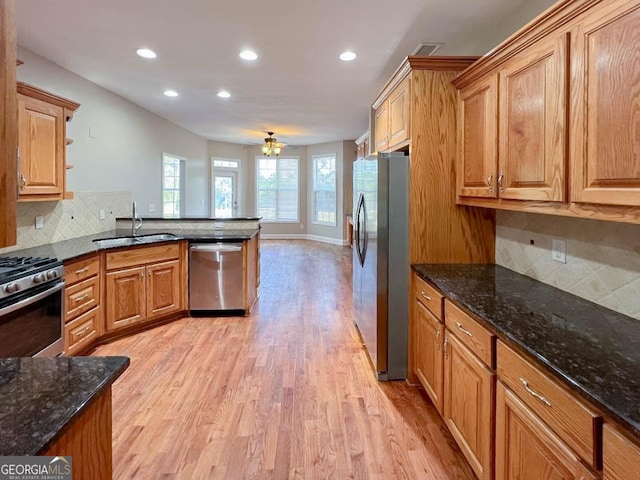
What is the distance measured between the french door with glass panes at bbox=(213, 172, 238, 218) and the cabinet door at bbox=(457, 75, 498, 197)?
8917 mm

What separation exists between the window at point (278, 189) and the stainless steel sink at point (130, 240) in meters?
7.37

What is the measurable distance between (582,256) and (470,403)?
89cm

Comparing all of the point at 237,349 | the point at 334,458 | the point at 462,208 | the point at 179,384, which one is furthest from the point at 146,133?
the point at 334,458

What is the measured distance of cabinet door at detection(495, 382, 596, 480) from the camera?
1209 mm

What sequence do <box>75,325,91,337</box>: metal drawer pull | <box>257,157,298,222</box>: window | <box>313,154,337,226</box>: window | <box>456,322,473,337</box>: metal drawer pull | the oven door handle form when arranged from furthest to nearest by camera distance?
<box>257,157,298,222</box>: window < <box>313,154,337,226</box>: window < <box>75,325,91,337</box>: metal drawer pull < the oven door handle < <box>456,322,473,337</box>: metal drawer pull

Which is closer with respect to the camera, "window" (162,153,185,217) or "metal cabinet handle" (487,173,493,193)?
"metal cabinet handle" (487,173,493,193)

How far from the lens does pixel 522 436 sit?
1.44 m

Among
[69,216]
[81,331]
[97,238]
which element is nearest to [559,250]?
[81,331]

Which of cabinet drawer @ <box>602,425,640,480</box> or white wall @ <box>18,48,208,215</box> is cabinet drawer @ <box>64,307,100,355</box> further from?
cabinet drawer @ <box>602,425,640,480</box>

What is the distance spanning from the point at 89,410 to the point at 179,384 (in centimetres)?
210

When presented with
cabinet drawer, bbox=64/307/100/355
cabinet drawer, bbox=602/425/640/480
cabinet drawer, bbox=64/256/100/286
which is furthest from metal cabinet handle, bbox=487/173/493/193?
cabinet drawer, bbox=64/307/100/355

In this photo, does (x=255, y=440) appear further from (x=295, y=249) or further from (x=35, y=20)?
(x=295, y=249)

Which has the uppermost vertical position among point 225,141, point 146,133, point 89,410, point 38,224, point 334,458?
point 225,141

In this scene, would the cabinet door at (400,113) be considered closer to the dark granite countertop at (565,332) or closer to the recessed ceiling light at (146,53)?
the dark granite countertop at (565,332)
